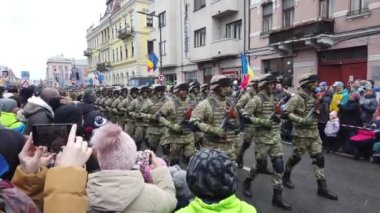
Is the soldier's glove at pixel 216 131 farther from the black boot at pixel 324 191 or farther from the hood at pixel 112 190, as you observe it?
the hood at pixel 112 190

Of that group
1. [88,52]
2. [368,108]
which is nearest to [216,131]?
[368,108]

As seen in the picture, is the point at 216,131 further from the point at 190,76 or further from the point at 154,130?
the point at 190,76

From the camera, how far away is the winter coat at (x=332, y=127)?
339 inches

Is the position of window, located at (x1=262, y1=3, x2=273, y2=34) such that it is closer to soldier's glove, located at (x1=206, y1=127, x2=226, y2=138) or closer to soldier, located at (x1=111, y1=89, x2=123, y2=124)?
soldier, located at (x1=111, y1=89, x2=123, y2=124)

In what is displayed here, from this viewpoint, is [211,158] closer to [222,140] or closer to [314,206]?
[222,140]

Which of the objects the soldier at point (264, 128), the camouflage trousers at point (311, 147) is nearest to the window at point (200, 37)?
the soldier at point (264, 128)

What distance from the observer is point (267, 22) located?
61.8 ft

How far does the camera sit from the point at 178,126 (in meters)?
6.51

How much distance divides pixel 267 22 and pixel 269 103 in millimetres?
14092

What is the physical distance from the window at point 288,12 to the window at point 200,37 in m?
8.03

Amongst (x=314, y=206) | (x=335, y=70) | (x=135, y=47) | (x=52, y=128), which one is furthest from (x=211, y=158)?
(x=135, y=47)

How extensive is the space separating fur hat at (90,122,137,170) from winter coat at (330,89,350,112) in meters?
7.78

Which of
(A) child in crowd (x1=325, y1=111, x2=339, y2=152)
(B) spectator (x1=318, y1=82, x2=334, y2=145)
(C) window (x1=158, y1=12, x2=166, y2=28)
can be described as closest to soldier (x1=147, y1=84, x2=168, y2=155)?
(A) child in crowd (x1=325, y1=111, x2=339, y2=152)

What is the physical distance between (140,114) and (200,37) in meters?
17.5
